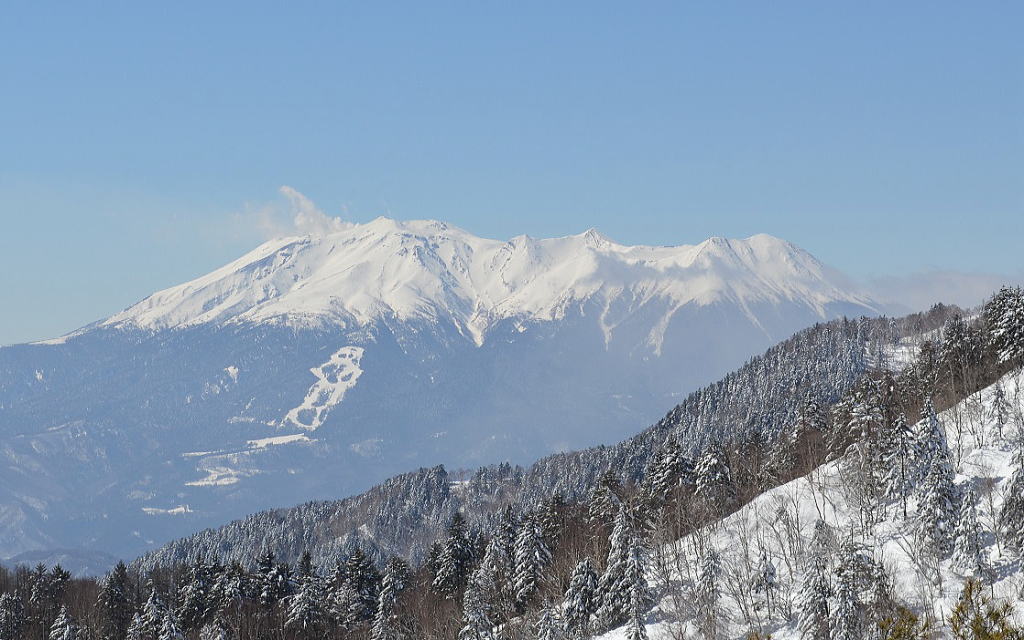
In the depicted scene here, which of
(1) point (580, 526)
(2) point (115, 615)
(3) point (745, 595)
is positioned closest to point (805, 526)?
(3) point (745, 595)

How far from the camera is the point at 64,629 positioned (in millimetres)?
100938

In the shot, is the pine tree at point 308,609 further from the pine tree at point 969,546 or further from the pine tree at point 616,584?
the pine tree at point 969,546

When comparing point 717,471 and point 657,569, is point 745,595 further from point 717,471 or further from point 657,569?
point 717,471

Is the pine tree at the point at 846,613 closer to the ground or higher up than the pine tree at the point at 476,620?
closer to the ground

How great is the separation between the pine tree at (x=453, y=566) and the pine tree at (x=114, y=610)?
39798 millimetres

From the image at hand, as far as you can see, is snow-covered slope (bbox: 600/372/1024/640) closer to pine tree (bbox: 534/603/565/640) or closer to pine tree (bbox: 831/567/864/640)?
pine tree (bbox: 831/567/864/640)

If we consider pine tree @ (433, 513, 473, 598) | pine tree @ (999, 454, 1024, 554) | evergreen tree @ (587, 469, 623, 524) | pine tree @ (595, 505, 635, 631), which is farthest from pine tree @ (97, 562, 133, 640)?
pine tree @ (999, 454, 1024, 554)

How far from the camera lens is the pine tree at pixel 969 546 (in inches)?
2502

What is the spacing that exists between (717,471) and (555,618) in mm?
29230

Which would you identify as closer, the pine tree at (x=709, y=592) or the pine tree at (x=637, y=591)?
the pine tree at (x=637, y=591)

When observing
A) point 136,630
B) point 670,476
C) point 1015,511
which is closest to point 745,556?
point 1015,511

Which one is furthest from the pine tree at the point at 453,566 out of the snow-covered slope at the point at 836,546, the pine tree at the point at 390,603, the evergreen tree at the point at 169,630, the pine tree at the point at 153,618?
the pine tree at the point at 153,618

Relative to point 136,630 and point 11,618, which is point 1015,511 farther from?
point 11,618

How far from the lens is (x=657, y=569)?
81.2 metres
